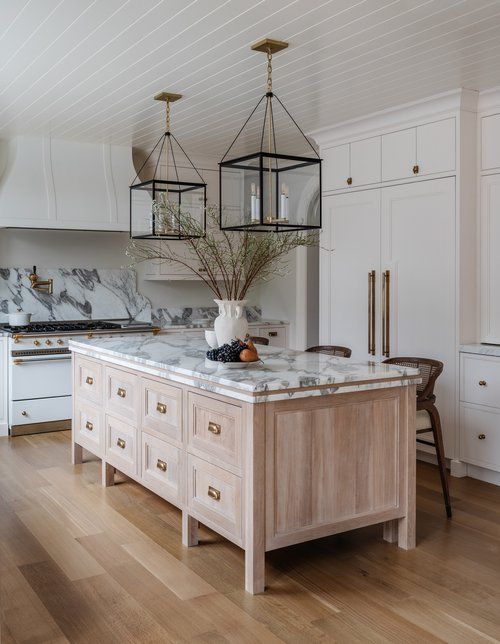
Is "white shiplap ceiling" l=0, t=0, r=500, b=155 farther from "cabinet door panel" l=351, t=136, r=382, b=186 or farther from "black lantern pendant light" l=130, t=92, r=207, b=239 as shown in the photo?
"black lantern pendant light" l=130, t=92, r=207, b=239

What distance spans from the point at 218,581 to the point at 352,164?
11.4 ft

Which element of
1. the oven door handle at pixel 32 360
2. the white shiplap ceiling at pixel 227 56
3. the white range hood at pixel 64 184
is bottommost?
the oven door handle at pixel 32 360

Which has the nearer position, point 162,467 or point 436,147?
point 162,467

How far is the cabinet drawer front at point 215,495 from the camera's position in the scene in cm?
287

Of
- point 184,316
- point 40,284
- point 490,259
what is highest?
point 490,259

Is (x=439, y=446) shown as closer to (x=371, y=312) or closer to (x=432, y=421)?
(x=432, y=421)

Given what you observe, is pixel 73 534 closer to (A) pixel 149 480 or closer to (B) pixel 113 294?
(A) pixel 149 480

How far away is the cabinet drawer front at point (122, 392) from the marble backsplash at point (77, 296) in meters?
2.46

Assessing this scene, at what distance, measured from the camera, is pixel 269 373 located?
3025 millimetres

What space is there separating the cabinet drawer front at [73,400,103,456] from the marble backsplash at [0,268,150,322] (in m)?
1.92

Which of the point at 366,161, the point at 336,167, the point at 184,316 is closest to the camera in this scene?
the point at 366,161

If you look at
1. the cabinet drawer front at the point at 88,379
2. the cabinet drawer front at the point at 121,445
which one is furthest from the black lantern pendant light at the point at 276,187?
the cabinet drawer front at the point at 88,379

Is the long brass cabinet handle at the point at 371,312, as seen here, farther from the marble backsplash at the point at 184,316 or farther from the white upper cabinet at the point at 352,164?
the marble backsplash at the point at 184,316

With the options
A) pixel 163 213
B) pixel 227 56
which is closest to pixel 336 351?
pixel 163 213
